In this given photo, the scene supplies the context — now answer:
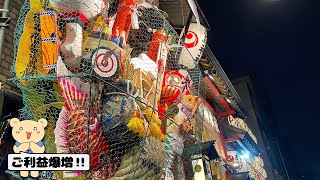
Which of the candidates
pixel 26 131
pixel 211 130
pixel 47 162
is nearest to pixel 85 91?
pixel 26 131

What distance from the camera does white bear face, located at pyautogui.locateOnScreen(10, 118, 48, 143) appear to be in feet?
11.5

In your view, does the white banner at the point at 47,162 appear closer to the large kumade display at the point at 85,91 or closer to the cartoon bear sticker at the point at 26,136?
the cartoon bear sticker at the point at 26,136

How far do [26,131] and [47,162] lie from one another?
49 centimetres

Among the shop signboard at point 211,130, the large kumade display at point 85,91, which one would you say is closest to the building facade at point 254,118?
the shop signboard at point 211,130

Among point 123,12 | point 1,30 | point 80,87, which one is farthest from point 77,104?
point 123,12

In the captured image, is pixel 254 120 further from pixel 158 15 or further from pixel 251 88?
pixel 158 15

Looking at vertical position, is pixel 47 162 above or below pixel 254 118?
below

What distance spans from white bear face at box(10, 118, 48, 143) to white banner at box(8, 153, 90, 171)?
0.22m

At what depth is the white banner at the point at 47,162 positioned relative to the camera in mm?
3318

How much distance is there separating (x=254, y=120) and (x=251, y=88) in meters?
4.81

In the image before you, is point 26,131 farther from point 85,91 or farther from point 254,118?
point 254,118

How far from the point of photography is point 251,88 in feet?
105

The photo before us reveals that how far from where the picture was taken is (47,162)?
339cm

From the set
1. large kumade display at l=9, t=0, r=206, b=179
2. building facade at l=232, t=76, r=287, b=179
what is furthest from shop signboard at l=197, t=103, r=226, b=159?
building facade at l=232, t=76, r=287, b=179
